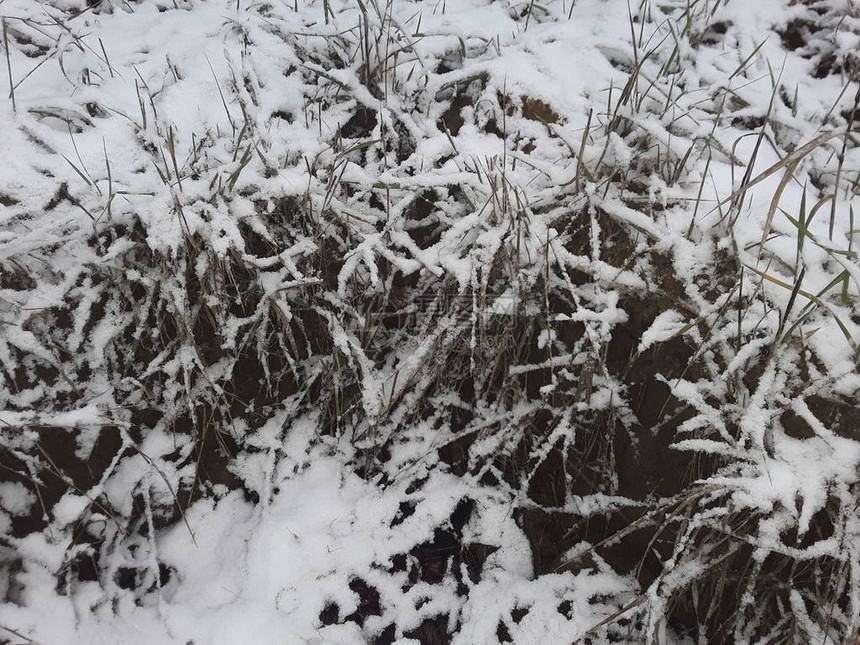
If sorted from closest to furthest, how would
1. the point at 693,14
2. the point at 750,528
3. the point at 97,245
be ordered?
the point at 750,528 → the point at 97,245 → the point at 693,14

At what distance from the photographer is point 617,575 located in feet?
4.01

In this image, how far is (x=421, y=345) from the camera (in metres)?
1.17

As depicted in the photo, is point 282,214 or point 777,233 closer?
point 777,233

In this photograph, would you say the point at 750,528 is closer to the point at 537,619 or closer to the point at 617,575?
the point at 617,575

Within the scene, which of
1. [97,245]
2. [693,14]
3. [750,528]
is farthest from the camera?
[693,14]

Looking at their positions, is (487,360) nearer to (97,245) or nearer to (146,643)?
(97,245)

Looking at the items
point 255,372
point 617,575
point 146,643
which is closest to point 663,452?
point 617,575

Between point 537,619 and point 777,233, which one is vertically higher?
point 777,233

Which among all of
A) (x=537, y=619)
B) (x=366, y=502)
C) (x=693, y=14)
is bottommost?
(x=537, y=619)

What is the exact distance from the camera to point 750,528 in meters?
1.01

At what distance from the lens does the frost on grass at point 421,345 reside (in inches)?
40.8

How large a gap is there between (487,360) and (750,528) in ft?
2.08

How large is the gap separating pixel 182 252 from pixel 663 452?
1189 millimetres

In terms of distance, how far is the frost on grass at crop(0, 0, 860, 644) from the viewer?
3.40 feet
